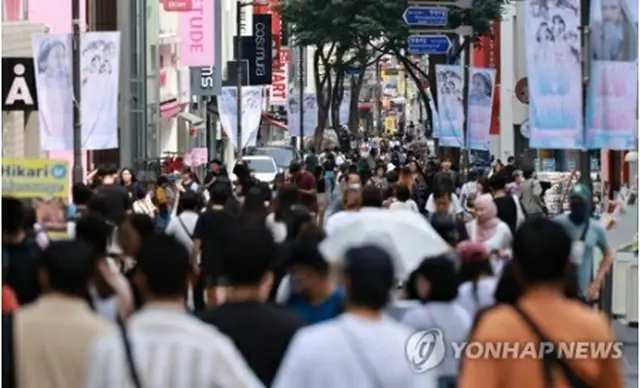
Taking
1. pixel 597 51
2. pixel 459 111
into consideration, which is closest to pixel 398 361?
pixel 597 51

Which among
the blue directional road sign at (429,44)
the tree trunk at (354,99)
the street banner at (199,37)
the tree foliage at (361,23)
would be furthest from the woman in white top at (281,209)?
the tree trunk at (354,99)

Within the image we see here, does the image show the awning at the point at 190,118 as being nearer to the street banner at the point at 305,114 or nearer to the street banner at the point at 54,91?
the street banner at the point at 305,114

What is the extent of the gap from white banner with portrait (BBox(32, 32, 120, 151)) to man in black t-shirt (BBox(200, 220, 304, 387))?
48.0 feet

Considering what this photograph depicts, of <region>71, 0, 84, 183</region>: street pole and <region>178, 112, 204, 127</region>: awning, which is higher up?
<region>71, 0, 84, 183</region>: street pole

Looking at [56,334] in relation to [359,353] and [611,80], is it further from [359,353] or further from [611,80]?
[611,80]

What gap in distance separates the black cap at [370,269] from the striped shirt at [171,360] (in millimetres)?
630

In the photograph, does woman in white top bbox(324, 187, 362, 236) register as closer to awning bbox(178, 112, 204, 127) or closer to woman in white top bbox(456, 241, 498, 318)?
woman in white top bbox(456, 241, 498, 318)

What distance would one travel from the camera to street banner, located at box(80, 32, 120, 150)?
22.7 m

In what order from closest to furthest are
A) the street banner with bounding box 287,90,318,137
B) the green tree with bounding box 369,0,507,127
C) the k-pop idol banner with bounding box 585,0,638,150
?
the k-pop idol banner with bounding box 585,0,638,150, the green tree with bounding box 369,0,507,127, the street banner with bounding box 287,90,318,137

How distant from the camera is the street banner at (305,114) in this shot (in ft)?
218

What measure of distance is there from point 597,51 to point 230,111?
34.4 metres

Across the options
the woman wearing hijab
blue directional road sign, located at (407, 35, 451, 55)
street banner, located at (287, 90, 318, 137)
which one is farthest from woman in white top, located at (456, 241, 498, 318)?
street banner, located at (287, 90, 318, 137)

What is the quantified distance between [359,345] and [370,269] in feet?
1.18

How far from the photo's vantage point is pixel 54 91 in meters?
21.9
